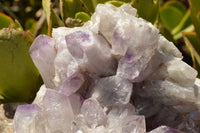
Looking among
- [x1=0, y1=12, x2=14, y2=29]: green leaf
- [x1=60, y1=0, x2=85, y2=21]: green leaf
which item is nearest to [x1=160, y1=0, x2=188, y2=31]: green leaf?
[x1=60, y1=0, x2=85, y2=21]: green leaf

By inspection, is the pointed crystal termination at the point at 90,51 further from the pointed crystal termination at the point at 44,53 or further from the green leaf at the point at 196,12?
the green leaf at the point at 196,12

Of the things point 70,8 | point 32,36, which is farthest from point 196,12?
point 32,36

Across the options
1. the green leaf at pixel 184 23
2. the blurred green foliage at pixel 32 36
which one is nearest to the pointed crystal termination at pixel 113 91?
the blurred green foliage at pixel 32 36

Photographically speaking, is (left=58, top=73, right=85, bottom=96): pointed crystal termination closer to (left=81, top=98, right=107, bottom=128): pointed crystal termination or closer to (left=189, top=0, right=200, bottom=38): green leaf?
(left=81, top=98, right=107, bottom=128): pointed crystal termination

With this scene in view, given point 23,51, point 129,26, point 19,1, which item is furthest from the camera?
point 19,1

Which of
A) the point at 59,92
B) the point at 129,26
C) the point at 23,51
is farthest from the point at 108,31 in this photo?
the point at 23,51

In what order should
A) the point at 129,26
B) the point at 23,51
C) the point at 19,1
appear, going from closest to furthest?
the point at 129,26, the point at 23,51, the point at 19,1

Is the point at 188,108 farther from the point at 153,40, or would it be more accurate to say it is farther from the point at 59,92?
the point at 59,92
